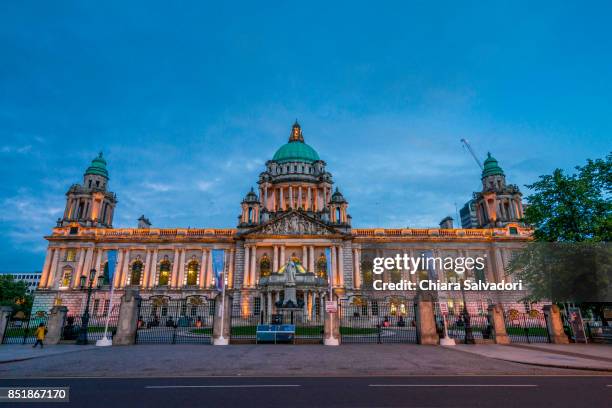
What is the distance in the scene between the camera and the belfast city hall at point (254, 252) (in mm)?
55688

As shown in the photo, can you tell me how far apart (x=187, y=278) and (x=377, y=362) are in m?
51.1

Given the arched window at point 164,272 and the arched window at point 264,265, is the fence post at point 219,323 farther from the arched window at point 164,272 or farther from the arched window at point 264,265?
the arched window at point 164,272

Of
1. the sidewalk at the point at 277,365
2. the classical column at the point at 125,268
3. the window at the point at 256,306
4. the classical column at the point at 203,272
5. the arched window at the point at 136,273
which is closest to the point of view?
the sidewalk at the point at 277,365

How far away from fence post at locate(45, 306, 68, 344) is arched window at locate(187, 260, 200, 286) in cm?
3559

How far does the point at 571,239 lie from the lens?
2636cm

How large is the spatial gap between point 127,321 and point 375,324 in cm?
2988

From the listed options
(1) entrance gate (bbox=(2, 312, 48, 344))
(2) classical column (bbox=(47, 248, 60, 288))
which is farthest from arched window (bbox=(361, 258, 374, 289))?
(2) classical column (bbox=(47, 248, 60, 288))

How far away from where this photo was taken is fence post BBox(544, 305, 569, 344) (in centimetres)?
2455

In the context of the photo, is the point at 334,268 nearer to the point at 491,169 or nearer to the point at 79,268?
the point at 491,169

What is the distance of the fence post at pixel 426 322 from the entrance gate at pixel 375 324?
5.25 feet

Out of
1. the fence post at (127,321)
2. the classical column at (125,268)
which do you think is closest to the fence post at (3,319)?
the fence post at (127,321)

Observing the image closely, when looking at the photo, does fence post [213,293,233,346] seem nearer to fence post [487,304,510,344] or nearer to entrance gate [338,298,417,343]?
entrance gate [338,298,417,343]

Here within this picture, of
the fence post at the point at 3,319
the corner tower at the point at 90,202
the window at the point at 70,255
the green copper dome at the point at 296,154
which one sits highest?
the green copper dome at the point at 296,154

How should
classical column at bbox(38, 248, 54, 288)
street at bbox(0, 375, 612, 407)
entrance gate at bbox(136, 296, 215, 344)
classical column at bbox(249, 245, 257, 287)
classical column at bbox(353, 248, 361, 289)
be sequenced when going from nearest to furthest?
1. street at bbox(0, 375, 612, 407)
2. entrance gate at bbox(136, 296, 215, 344)
3. classical column at bbox(249, 245, 257, 287)
4. classical column at bbox(353, 248, 361, 289)
5. classical column at bbox(38, 248, 54, 288)
